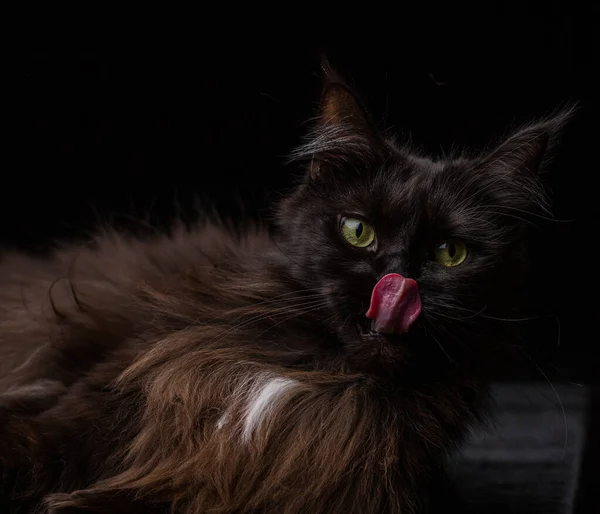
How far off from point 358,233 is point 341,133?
0.49 feet

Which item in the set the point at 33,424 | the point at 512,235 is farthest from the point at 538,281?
the point at 33,424

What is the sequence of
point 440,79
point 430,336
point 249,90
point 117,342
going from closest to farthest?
point 430,336 < point 117,342 < point 440,79 < point 249,90

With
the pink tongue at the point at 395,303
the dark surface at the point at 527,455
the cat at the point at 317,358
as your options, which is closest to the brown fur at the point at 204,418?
the cat at the point at 317,358

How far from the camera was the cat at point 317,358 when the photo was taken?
4.07 feet

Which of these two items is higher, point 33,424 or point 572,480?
point 33,424

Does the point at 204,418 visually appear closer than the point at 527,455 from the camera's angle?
Yes

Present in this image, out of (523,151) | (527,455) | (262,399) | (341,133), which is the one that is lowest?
(527,455)

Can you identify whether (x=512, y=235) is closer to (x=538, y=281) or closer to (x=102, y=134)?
(x=538, y=281)

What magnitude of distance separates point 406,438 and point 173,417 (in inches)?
12.0

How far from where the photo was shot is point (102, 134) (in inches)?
77.8

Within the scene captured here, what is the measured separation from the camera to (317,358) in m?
1.32

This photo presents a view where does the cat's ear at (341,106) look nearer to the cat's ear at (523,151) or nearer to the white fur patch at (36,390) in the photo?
the cat's ear at (523,151)

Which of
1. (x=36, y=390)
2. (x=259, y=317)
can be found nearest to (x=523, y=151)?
(x=259, y=317)

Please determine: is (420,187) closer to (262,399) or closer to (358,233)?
(358,233)
